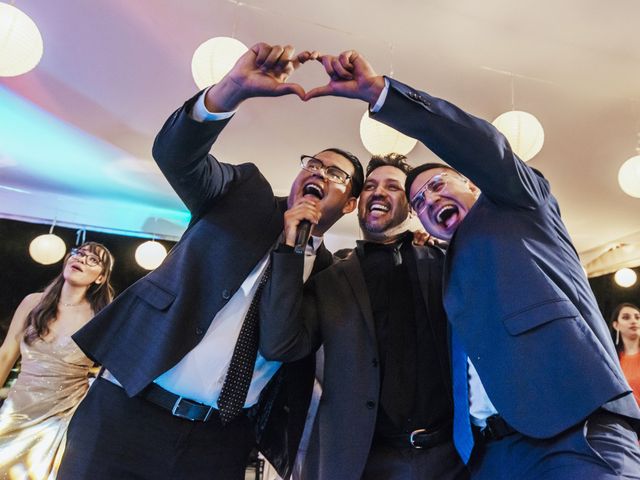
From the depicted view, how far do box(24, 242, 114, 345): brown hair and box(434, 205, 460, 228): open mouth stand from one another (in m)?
2.79

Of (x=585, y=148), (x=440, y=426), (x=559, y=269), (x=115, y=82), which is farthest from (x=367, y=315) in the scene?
(x=585, y=148)

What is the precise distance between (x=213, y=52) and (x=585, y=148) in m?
3.64

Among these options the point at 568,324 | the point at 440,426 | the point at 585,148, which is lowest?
the point at 440,426

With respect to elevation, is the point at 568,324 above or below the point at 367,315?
below

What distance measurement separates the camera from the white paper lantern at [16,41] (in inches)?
97.0

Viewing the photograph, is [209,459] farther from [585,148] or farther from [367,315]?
[585,148]

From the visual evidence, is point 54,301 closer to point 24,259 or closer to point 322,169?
point 322,169

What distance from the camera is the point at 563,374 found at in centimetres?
108

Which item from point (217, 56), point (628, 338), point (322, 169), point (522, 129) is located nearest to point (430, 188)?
point (322, 169)

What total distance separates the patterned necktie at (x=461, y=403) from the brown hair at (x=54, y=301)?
9.44 feet

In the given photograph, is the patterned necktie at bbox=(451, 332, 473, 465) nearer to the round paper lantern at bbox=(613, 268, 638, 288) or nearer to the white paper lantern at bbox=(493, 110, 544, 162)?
the white paper lantern at bbox=(493, 110, 544, 162)

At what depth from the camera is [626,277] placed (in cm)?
693

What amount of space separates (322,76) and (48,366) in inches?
115

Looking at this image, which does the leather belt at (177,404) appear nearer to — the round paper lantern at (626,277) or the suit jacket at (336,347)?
the suit jacket at (336,347)
